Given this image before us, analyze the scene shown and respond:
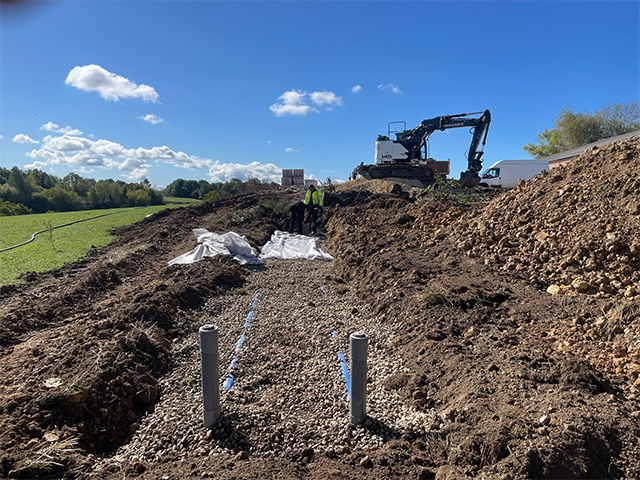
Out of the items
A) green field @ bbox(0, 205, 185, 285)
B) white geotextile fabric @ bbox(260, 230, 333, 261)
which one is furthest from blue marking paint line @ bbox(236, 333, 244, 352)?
green field @ bbox(0, 205, 185, 285)

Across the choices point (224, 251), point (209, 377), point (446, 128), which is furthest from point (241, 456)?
point (446, 128)

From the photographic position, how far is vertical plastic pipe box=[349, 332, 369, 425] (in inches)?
120

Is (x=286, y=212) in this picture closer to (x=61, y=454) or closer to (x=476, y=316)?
(x=476, y=316)

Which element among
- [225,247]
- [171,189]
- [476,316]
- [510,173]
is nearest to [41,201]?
[171,189]

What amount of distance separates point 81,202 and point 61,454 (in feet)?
159

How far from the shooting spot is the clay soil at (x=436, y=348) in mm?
2549

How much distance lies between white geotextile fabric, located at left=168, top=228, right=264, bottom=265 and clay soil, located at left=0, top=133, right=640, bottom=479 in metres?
0.72

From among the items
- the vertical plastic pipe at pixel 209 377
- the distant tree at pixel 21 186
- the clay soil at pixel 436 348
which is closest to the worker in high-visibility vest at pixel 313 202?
the clay soil at pixel 436 348

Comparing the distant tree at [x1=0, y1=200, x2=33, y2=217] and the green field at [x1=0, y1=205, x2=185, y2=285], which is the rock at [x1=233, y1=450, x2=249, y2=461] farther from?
the distant tree at [x1=0, y1=200, x2=33, y2=217]

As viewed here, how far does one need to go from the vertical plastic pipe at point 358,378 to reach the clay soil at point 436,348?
0.11 m

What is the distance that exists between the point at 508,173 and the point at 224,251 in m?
20.0

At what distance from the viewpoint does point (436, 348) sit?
411cm

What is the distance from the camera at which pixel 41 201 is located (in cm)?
4372

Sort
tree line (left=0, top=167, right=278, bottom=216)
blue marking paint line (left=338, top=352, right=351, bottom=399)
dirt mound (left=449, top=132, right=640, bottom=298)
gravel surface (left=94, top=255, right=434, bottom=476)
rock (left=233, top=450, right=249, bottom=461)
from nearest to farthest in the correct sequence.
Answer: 1. rock (left=233, top=450, right=249, bottom=461)
2. gravel surface (left=94, top=255, right=434, bottom=476)
3. blue marking paint line (left=338, top=352, right=351, bottom=399)
4. dirt mound (left=449, top=132, right=640, bottom=298)
5. tree line (left=0, top=167, right=278, bottom=216)
